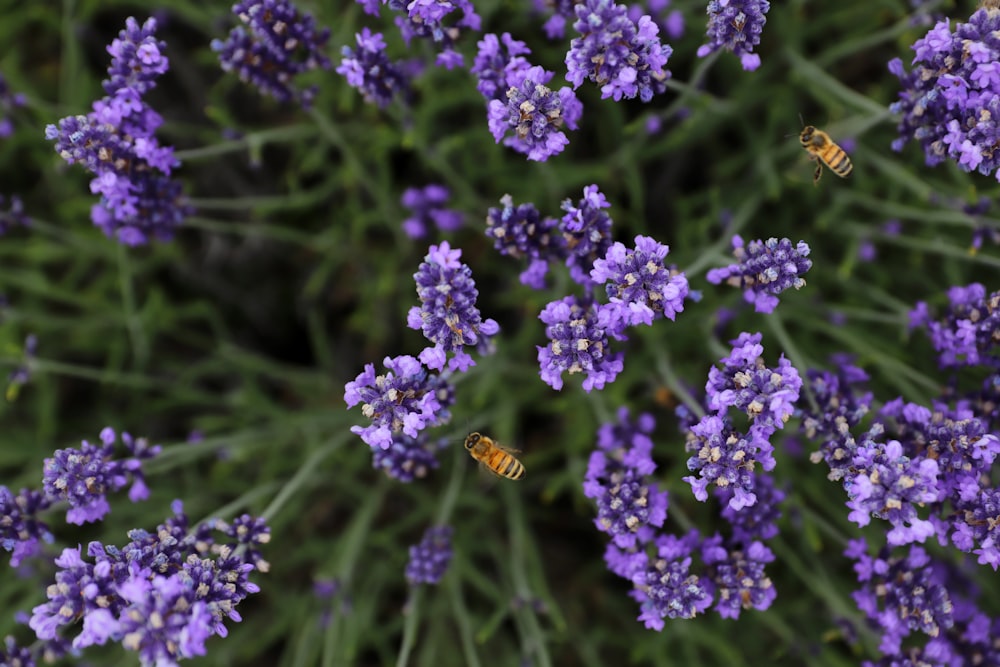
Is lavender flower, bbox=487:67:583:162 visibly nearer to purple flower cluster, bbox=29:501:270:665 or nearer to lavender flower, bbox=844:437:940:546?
lavender flower, bbox=844:437:940:546

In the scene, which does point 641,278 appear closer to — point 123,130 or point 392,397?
point 392,397

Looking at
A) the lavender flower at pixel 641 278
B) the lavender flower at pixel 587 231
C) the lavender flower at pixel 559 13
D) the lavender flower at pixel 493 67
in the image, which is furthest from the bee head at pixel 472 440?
the lavender flower at pixel 559 13

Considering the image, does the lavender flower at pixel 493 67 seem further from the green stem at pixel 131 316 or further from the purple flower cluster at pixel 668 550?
the green stem at pixel 131 316

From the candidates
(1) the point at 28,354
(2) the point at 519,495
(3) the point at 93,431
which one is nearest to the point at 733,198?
(2) the point at 519,495

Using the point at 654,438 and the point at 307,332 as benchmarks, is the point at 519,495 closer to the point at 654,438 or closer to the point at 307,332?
the point at 654,438

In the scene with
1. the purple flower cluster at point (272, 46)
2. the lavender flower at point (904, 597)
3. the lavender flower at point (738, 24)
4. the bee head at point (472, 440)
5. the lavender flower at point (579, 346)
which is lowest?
the bee head at point (472, 440)

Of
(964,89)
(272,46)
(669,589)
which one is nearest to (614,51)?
(964,89)
